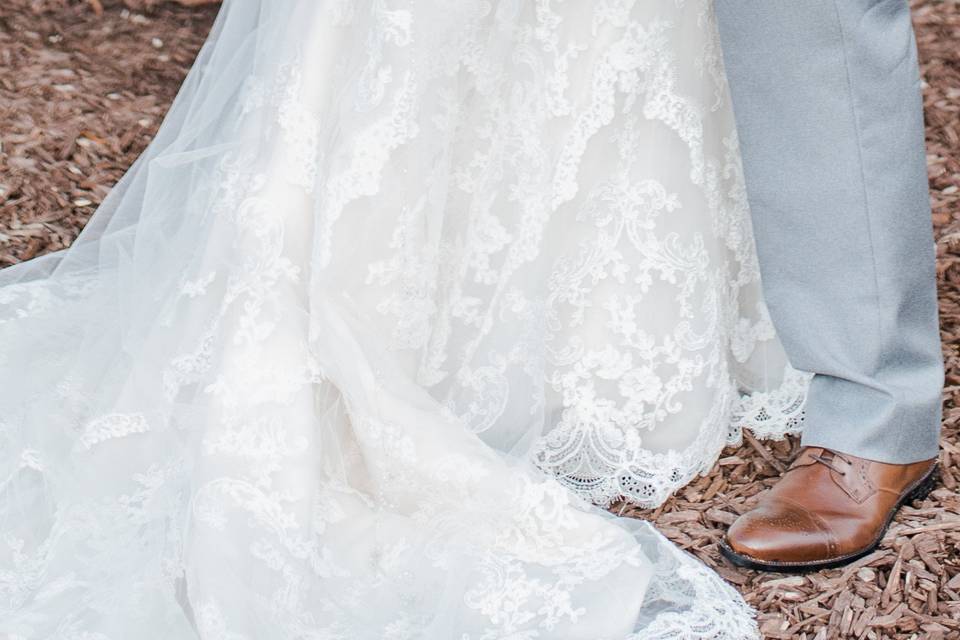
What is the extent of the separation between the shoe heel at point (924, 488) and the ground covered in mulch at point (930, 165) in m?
0.02

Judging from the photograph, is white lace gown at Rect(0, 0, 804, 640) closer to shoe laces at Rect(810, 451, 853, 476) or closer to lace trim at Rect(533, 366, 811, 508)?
lace trim at Rect(533, 366, 811, 508)

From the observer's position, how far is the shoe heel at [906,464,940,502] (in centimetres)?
193

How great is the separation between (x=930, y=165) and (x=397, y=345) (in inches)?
70.9

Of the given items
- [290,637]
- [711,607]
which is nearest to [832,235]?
[711,607]

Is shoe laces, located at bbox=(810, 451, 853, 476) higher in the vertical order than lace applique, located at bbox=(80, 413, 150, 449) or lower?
lower

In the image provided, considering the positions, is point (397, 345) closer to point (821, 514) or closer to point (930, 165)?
point (821, 514)

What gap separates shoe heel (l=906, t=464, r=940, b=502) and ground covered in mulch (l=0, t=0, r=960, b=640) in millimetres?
16

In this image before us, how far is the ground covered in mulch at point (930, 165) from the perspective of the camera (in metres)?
1.74

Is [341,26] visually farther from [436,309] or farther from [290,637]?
[290,637]

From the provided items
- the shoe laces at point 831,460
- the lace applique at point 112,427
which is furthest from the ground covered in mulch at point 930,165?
the lace applique at point 112,427

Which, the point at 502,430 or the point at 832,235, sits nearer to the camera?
the point at 832,235

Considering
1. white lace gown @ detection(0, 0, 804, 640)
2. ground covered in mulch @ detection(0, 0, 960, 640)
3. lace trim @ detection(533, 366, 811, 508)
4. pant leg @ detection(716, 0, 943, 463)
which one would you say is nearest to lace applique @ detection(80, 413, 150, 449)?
white lace gown @ detection(0, 0, 804, 640)

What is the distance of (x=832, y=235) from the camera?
5.79ft

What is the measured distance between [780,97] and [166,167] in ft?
3.16
